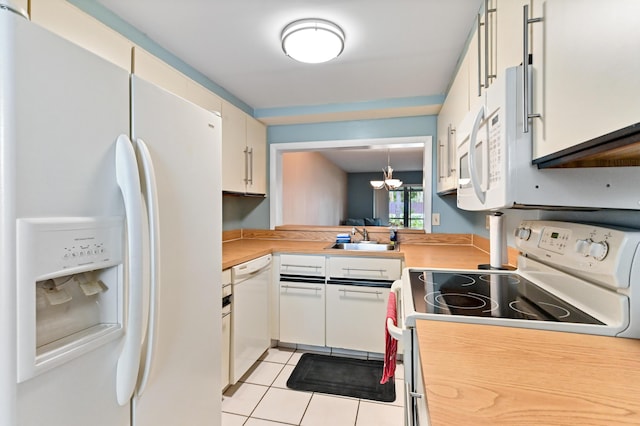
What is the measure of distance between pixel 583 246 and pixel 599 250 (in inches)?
3.2

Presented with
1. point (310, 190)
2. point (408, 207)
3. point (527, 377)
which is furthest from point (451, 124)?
point (408, 207)

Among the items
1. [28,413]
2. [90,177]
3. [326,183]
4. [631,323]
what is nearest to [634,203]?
[631,323]

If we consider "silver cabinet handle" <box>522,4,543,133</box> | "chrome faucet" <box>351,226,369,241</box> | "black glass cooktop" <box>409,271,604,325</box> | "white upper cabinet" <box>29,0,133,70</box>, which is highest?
"white upper cabinet" <box>29,0,133,70</box>

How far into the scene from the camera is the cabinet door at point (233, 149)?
90.9 inches

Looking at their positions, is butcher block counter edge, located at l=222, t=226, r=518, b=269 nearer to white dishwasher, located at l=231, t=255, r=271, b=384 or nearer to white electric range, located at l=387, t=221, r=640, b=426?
white dishwasher, located at l=231, t=255, r=271, b=384

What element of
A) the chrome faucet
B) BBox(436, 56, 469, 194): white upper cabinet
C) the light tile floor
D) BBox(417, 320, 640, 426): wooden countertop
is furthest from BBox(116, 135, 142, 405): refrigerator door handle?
the chrome faucet

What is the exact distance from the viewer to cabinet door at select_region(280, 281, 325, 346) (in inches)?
95.8

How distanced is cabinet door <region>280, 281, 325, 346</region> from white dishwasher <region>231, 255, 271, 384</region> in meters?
0.15

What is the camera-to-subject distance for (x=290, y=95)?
256cm

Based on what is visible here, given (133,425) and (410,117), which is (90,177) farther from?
(410,117)

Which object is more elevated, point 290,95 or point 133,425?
point 290,95

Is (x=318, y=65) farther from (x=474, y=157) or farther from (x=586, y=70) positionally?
(x=586, y=70)

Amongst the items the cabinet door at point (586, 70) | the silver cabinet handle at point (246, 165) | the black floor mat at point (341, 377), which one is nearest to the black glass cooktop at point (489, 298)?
the cabinet door at point (586, 70)

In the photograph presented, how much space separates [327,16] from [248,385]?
2278 millimetres
